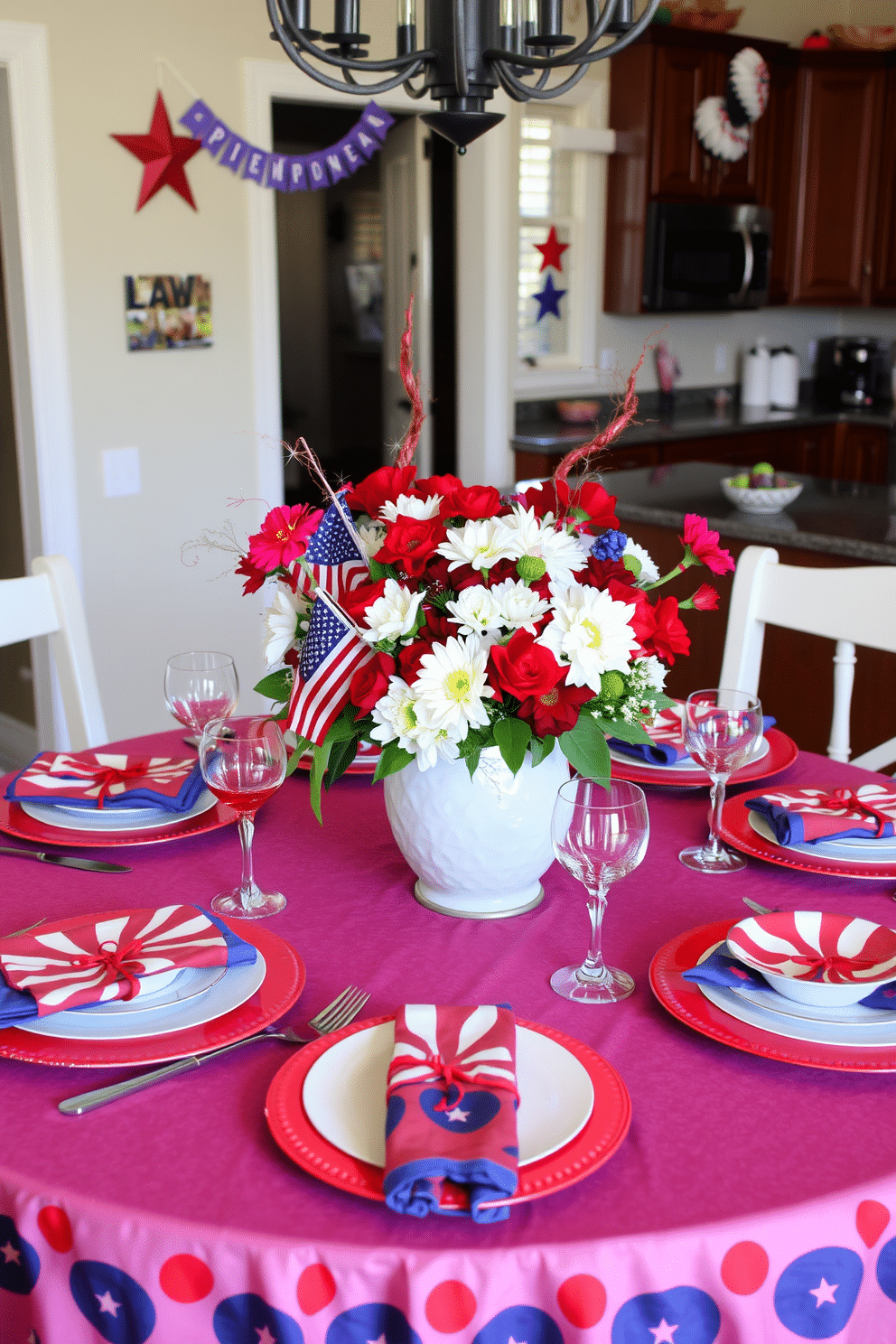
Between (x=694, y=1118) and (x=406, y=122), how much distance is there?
4.24 meters

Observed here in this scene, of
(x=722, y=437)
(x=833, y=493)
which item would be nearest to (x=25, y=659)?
(x=833, y=493)

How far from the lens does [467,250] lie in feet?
14.3

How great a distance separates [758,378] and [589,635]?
4969 mm

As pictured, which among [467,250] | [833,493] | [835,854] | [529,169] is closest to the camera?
[835,854]

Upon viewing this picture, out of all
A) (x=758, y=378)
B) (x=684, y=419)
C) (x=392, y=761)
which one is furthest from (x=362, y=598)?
(x=758, y=378)

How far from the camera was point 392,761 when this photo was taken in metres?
1.11

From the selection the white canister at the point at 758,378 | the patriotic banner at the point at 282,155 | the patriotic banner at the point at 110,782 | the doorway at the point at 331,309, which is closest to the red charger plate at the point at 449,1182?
the patriotic banner at the point at 110,782

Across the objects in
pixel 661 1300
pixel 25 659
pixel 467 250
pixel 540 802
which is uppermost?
pixel 467 250

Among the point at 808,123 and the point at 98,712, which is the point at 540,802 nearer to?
the point at 98,712

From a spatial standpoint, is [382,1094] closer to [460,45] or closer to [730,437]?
[460,45]

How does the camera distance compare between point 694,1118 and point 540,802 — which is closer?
point 694,1118

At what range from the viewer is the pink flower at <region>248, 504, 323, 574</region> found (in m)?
1.07

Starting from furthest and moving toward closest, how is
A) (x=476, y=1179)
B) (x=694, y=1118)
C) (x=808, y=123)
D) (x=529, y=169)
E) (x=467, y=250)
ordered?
(x=808, y=123), (x=529, y=169), (x=467, y=250), (x=694, y=1118), (x=476, y=1179)

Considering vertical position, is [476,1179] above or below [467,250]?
below
